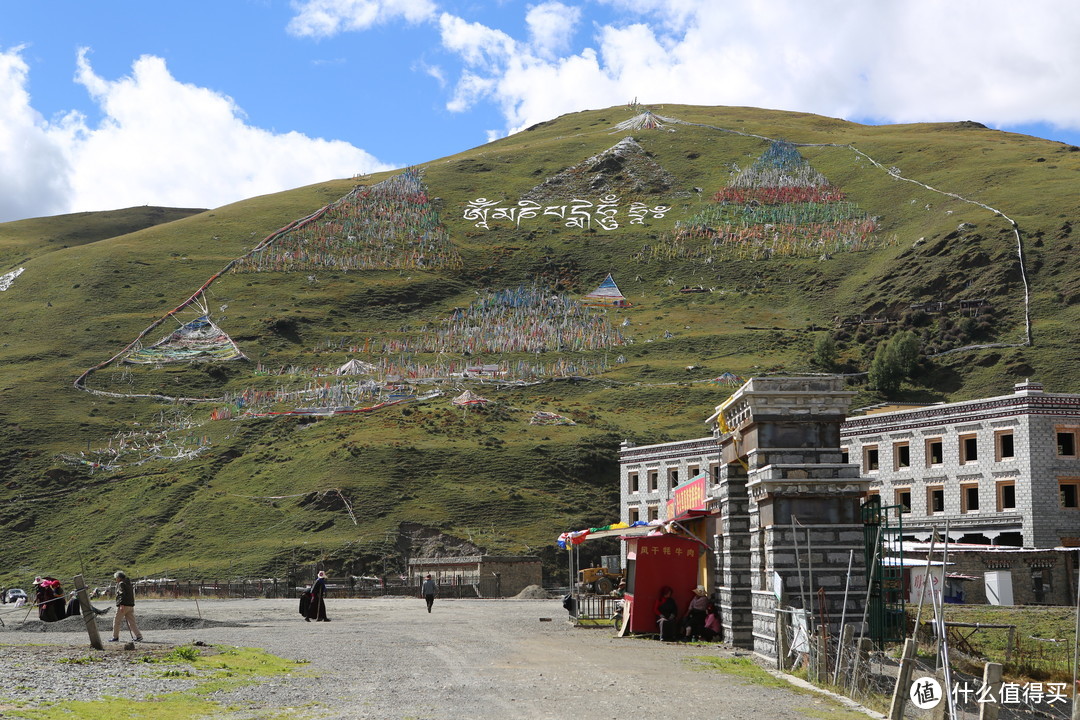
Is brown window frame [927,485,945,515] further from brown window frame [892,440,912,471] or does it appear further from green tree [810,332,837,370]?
green tree [810,332,837,370]

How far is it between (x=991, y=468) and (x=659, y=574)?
3470cm

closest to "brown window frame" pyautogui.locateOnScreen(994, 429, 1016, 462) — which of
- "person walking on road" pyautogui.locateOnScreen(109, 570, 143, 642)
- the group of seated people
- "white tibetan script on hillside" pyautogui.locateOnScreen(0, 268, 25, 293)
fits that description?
the group of seated people

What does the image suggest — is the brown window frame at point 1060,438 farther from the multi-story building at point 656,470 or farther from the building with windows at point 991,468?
the multi-story building at point 656,470

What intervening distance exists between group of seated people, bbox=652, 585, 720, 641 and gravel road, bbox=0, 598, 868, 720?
529mm

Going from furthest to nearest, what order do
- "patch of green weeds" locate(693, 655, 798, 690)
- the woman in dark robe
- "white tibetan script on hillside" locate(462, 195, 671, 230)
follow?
"white tibetan script on hillside" locate(462, 195, 671, 230)
the woman in dark robe
"patch of green weeds" locate(693, 655, 798, 690)

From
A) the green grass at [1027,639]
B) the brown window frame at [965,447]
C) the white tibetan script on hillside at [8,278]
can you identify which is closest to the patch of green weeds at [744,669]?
the green grass at [1027,639]

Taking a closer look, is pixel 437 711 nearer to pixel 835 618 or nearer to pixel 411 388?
pixel 835 618

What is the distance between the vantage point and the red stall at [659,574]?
2728 cm

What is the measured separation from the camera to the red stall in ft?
89.5

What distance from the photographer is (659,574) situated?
27.3m

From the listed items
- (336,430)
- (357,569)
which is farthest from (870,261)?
(357,569)

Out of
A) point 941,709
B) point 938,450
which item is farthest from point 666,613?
point 938,450

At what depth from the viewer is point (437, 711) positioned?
14.9 meters

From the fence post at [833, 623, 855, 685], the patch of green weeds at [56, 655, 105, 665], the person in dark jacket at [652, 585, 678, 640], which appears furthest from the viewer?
the person in dark jacket at [652, 585, 678, 640]
